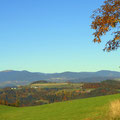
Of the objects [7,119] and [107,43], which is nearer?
[107,43]

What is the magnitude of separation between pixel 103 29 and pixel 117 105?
8345 millimetres

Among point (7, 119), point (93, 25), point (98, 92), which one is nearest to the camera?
point (93, 25)

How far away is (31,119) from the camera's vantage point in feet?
88.2

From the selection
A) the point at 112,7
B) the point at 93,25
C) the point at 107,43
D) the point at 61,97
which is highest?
the point at 112,7

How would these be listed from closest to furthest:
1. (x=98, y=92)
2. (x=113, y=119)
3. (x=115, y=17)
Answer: (x=113, y=119), (x=115, y=17), (x=98, y=92)

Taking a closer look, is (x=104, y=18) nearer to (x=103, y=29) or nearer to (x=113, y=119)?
(x=103, y=29)

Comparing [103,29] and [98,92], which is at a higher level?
[103,29]

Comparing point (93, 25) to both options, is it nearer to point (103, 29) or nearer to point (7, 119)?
point (103, 29)

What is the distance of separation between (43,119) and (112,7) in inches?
556

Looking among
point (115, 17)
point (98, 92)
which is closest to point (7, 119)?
point (115, 17)

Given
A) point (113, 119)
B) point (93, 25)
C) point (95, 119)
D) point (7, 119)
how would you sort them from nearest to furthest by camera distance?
point (113, 119)
point (95, 119)
point (93, 25)
point (7, 119)

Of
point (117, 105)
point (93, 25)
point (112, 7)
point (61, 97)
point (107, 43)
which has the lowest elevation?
point (61, 97)

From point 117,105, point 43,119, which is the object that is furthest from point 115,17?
point 43,119

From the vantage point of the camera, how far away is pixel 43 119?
25969mm
